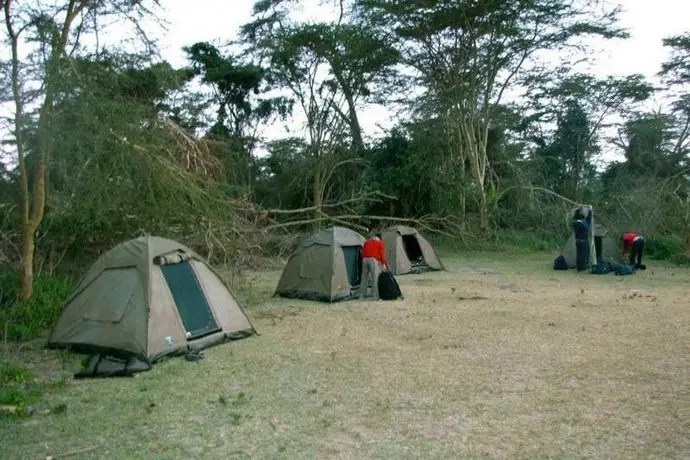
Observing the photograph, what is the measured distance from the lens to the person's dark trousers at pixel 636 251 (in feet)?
49.6

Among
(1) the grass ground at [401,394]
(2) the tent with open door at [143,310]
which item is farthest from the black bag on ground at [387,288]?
(2) the tent with open door at [143,310]

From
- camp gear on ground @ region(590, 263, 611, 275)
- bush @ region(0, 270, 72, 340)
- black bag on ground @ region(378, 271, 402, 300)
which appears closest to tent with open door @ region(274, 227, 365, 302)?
black bag on ground @ region(378, 271, 402, 300)

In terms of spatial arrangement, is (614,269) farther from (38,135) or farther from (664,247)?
(38,135)

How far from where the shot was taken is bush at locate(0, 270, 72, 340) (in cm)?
782

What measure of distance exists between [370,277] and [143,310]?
16.0 ft

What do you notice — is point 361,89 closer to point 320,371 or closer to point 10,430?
point 320,371

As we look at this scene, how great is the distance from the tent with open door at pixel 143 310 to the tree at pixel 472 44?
1387cm

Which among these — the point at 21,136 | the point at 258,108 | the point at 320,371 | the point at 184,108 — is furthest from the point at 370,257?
the point at 258,108

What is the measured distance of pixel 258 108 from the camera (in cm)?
2714

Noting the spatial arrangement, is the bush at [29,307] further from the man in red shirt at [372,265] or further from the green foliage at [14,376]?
the man in red shirt at [372,265]

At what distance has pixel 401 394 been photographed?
550 cm

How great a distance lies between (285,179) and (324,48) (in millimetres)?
5192

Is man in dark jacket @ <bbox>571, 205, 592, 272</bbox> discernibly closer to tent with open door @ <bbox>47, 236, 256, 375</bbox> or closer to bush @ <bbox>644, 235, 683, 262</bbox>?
bush @ <bbox>644, 235, 683, 262</bbox>

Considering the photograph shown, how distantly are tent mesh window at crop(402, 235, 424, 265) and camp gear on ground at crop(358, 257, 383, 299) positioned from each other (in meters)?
4.76
